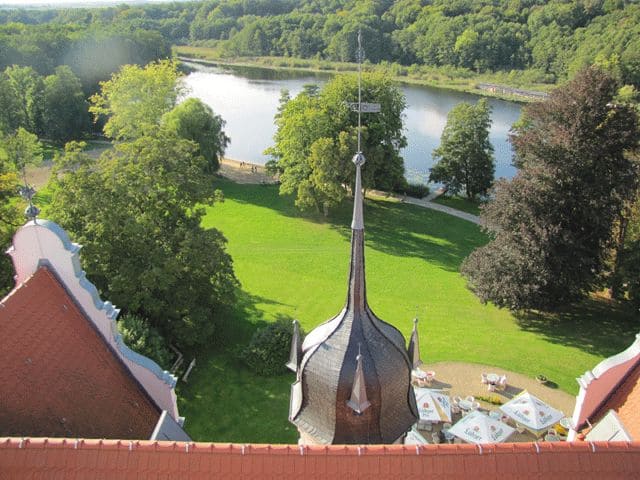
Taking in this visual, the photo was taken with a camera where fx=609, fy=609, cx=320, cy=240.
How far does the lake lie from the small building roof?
42299 mm

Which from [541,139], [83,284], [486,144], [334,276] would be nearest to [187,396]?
[83,284]

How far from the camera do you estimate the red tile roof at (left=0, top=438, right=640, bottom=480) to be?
923 centimetres

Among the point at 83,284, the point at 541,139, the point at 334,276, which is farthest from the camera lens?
the point at 334,276

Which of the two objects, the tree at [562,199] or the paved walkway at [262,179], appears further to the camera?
the paved walkway at [262,179]

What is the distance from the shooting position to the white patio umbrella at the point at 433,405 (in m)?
22.0

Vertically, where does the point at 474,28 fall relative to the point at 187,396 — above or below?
above

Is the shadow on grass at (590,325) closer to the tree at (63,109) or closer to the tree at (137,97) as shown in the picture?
the tree at (137,97)

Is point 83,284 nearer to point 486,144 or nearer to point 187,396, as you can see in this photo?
point 187,396

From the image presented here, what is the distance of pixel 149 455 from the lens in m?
9.34

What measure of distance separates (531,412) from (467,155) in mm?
31982

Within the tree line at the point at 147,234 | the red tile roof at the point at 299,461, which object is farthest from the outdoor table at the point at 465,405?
the red tile roof at the point at 299,461

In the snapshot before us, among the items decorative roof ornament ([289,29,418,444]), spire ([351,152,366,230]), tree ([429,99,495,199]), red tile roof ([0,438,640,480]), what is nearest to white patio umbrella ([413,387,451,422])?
Result: decorative roof ornament ([289,29,418,444])

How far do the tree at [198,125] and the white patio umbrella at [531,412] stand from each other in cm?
3439

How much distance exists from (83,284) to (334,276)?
22.5 meters
